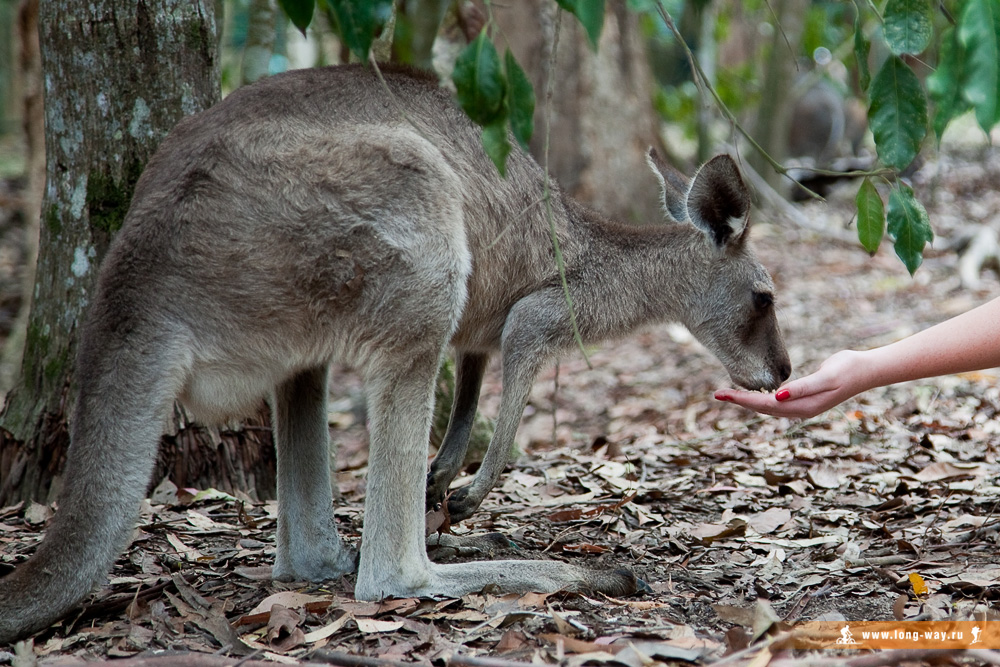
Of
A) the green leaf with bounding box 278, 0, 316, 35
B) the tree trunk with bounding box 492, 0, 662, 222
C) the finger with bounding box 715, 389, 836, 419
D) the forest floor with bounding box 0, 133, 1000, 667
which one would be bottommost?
the forest floor with bounding box 0, 133, 1000, 667

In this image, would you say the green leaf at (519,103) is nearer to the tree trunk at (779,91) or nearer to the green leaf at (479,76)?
Answer: the green leaf at (479,76)

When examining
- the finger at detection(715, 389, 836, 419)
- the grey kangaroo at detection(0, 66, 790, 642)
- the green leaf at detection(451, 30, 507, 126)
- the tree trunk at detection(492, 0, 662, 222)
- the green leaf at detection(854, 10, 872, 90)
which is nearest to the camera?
the green leaf at detection(451, 30, 507, 126)

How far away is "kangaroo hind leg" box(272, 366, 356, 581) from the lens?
3.01 m

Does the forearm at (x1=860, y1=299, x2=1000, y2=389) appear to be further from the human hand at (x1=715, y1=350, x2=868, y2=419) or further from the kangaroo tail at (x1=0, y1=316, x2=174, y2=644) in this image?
the kangaroo tail at (x1=0, y1=316, x2=174, y2=644)

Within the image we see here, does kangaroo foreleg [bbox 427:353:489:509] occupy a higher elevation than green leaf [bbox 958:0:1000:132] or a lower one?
lower

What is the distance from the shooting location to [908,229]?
254cm

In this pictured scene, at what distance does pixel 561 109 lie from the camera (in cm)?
795

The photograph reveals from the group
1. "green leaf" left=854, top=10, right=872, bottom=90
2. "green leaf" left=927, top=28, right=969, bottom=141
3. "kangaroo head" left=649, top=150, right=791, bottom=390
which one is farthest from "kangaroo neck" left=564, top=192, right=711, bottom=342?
"green leaf" left=927, top=28, right=969, bottom=141

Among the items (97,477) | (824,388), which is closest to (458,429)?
(824,388)

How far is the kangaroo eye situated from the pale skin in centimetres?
80

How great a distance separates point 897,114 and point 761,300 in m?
1.59

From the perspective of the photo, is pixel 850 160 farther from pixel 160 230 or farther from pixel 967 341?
pixel 160 230

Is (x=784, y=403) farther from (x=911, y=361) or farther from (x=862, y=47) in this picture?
(x=862, y=47)

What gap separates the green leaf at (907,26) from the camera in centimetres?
193
